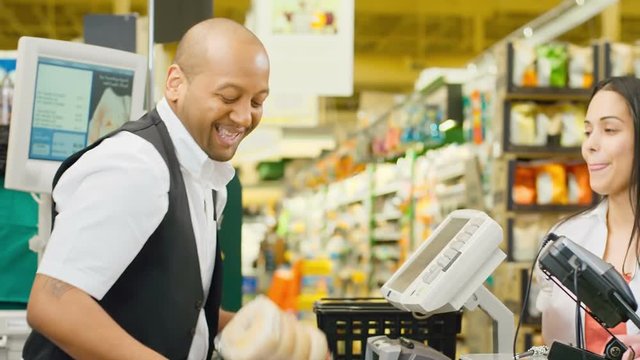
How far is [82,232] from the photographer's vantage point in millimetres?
1880

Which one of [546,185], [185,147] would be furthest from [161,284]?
[546,185]

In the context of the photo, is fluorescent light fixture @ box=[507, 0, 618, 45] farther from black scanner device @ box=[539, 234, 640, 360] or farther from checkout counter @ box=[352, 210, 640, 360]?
black scanner device @ box=[539, 234, 640, 360]

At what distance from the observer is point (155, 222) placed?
6.52 ft

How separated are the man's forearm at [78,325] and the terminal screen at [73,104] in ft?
4.42

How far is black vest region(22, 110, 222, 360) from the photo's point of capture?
2.06 meters

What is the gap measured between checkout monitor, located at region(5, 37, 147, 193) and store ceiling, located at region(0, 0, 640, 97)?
13.7m

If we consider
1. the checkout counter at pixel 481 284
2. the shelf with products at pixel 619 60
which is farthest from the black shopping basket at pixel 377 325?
the shelf with products at pixel 619 60

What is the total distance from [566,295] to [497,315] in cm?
38

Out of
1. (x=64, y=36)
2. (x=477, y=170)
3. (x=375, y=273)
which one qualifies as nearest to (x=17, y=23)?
(x=64, y=36)

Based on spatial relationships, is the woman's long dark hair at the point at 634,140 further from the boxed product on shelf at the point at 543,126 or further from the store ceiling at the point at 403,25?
the store ceiling at the point at 403,25

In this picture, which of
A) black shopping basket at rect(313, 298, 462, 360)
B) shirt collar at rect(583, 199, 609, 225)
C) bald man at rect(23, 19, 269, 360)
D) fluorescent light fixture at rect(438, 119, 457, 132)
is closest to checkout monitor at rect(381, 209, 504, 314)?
black shopping basket at rect(313, 298, 462, 360)

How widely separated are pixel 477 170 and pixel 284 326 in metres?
5.55

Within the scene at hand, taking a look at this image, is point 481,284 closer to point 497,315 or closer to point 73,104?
point 497,315

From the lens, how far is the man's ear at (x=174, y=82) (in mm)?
2217
